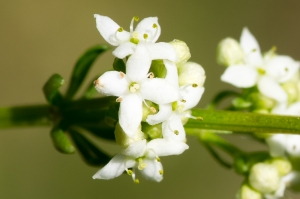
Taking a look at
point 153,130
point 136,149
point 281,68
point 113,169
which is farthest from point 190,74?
point 281,68

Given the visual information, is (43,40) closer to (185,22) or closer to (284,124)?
(185,22)

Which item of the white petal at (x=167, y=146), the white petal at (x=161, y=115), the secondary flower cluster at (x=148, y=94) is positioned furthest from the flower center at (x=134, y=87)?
the white petal at (x=167, y=146)

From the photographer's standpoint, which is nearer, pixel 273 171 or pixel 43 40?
pixel 273 171

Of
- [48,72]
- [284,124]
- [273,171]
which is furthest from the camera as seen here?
[48,72]

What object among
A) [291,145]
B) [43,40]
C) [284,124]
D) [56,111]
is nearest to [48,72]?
[43,40]

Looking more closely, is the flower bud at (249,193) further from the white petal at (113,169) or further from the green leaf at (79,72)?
the green leaf at (79,72)
